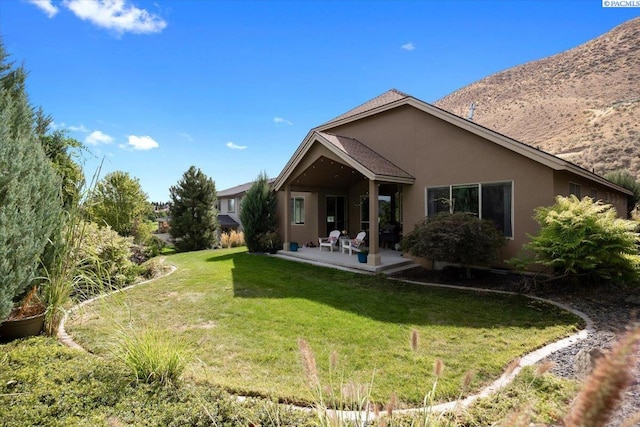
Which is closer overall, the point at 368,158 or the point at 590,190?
the point at 368,158

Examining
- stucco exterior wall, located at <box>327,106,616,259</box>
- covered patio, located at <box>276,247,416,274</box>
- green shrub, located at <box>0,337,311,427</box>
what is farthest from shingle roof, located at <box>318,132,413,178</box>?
green shrub, located at <box>0,337,311,427</box>

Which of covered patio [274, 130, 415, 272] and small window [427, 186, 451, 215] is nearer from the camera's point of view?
covered patio [274, 130, 415, 272]

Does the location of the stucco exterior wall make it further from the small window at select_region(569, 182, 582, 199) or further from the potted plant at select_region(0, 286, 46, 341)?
the potted plant at select_region(0, 286, 46, 341)

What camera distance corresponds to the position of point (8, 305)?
168 inches

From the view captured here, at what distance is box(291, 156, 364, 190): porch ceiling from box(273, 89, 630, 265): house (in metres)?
0.05

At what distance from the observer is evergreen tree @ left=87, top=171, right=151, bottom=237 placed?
681 inches

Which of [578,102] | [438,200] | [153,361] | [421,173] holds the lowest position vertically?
[153,361]

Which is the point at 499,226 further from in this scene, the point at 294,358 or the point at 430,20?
the point at 430,20

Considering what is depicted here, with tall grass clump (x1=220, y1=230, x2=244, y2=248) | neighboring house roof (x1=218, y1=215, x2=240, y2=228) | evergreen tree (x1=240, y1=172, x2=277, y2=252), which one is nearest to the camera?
evergreen tree (x1=240, y1=172, x2=277, y2=252)

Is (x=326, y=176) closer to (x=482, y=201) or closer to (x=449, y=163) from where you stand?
(x=449, y=163)

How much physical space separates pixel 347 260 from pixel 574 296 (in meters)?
7.20

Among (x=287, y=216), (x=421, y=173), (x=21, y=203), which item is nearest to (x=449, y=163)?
(x=421, y=173)

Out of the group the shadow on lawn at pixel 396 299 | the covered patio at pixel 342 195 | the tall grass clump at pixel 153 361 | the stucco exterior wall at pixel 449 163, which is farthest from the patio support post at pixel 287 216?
the tall grass clump at pixel 153 361

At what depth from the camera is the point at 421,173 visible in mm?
12617
